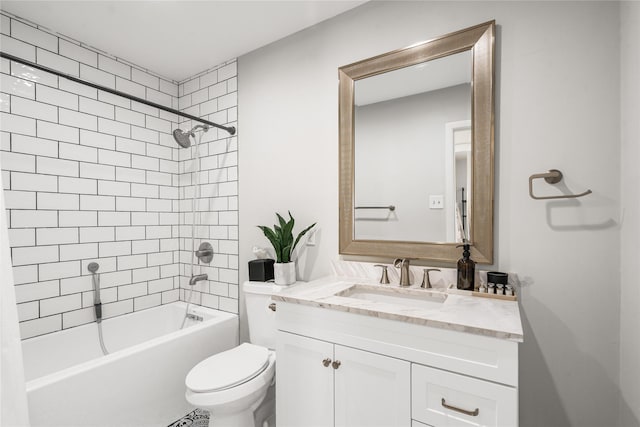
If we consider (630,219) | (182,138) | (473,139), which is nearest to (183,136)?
(182,138)

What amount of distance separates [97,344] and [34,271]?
596 mm

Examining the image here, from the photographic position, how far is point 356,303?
1227mm

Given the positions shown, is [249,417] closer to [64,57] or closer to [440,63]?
[440,63]

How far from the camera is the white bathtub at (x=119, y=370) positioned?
1382 mm

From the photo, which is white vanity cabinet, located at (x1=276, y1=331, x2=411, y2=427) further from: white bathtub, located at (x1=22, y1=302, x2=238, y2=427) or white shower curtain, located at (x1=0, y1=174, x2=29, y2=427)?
white shower curtain, located at (x1=0, y1=174, x2=29, y2=427)

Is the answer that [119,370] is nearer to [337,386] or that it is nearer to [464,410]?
[337,386]

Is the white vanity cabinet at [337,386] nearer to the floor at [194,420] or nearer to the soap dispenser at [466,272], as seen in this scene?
the soap dispenser at [466,272]

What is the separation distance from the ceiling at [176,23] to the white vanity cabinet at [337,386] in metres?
1.73

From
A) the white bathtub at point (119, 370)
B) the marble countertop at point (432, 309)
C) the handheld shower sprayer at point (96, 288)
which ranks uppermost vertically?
the marble countertop at point (432, 309)

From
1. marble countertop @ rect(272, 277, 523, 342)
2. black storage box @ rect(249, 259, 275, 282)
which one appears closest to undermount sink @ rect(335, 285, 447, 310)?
marble countertop @ rect(272, 277, 523, 342)

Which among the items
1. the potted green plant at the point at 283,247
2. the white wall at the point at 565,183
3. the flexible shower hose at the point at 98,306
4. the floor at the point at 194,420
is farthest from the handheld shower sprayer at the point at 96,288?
the white wall at the point at 565,183

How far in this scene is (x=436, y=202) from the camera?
1515 mm

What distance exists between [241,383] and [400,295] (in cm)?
83

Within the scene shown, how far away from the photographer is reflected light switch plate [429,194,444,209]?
4.92ft
